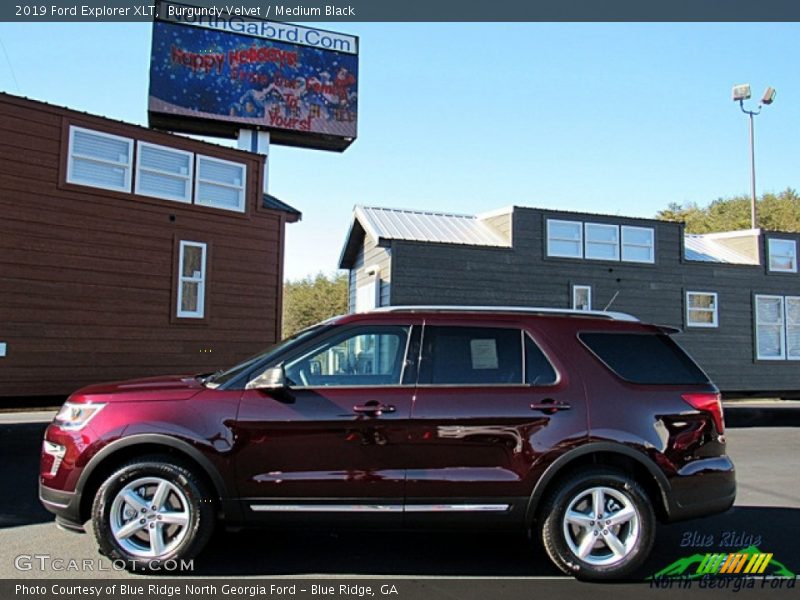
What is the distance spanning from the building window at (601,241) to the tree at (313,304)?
26182mm

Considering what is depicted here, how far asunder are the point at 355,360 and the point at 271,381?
68cm

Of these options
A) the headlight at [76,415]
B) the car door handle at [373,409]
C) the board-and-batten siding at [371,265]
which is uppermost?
the board-and-batten siding at [371,265]

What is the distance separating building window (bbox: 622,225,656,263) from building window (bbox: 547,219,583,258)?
1486mm

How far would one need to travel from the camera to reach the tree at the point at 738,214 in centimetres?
4538

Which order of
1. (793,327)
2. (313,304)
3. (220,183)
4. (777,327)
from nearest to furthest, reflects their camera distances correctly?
(220,183) < (777,327) < (793,327) < (313,304)

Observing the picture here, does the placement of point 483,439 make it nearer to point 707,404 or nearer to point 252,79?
point 707,404

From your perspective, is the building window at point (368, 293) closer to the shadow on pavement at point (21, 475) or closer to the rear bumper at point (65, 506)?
the shadow on pavement at point (21, 475)

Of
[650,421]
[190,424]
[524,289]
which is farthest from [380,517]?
[524,289]

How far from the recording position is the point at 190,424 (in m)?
4.23

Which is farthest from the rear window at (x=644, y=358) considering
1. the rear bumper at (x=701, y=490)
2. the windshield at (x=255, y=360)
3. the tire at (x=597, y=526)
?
the windshield at (x=255, y=360)

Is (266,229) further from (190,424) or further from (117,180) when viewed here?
(190,424)

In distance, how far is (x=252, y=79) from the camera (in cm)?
2109

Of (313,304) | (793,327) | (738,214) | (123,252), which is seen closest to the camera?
(123,252)

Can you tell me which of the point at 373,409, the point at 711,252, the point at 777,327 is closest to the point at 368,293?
the point at 711,252
